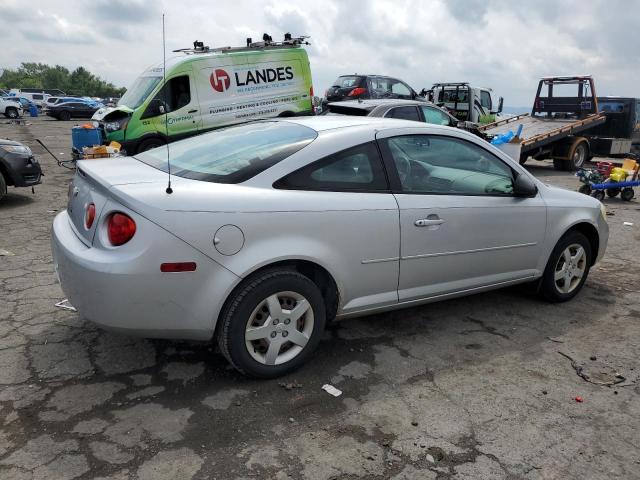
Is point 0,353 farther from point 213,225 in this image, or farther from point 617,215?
point 617,215

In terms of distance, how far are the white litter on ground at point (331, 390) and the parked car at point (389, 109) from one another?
6756 millimetres

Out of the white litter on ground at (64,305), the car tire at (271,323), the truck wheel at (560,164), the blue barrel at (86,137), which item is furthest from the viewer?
the truck wheel at (560,164)

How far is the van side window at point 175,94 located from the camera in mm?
10932

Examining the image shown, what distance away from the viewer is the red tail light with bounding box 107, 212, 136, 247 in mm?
2756

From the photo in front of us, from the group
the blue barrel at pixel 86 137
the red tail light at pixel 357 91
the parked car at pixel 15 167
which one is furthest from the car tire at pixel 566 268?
the red tail light at pixel 357 91

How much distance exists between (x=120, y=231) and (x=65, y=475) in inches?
45.3

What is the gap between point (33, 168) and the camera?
25.4 ft

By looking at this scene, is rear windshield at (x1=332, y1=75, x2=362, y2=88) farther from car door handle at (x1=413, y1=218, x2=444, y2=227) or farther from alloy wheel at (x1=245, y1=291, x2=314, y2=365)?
alloy wheel at (x1=245, y1=291, x2=314, y2=365)

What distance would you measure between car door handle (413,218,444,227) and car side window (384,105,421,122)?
241 inches

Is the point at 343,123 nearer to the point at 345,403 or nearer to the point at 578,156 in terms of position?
the point at 345,403

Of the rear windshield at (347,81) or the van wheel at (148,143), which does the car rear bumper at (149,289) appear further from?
the rear windshield at (347,81)

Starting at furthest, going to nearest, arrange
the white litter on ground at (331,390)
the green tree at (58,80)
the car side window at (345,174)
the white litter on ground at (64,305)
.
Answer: the green tree at (58,80) → the white litter on ground at (64,305) → the car side window at (345,174) → the white litter on ground at (331,390)

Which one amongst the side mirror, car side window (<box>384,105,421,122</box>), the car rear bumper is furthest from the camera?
car side window (<box>384,105,421,122</box>)

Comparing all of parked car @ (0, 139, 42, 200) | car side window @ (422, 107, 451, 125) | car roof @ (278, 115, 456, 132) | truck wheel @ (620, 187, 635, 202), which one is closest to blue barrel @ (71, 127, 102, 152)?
parked car @ (0, 139, 42, 200)
